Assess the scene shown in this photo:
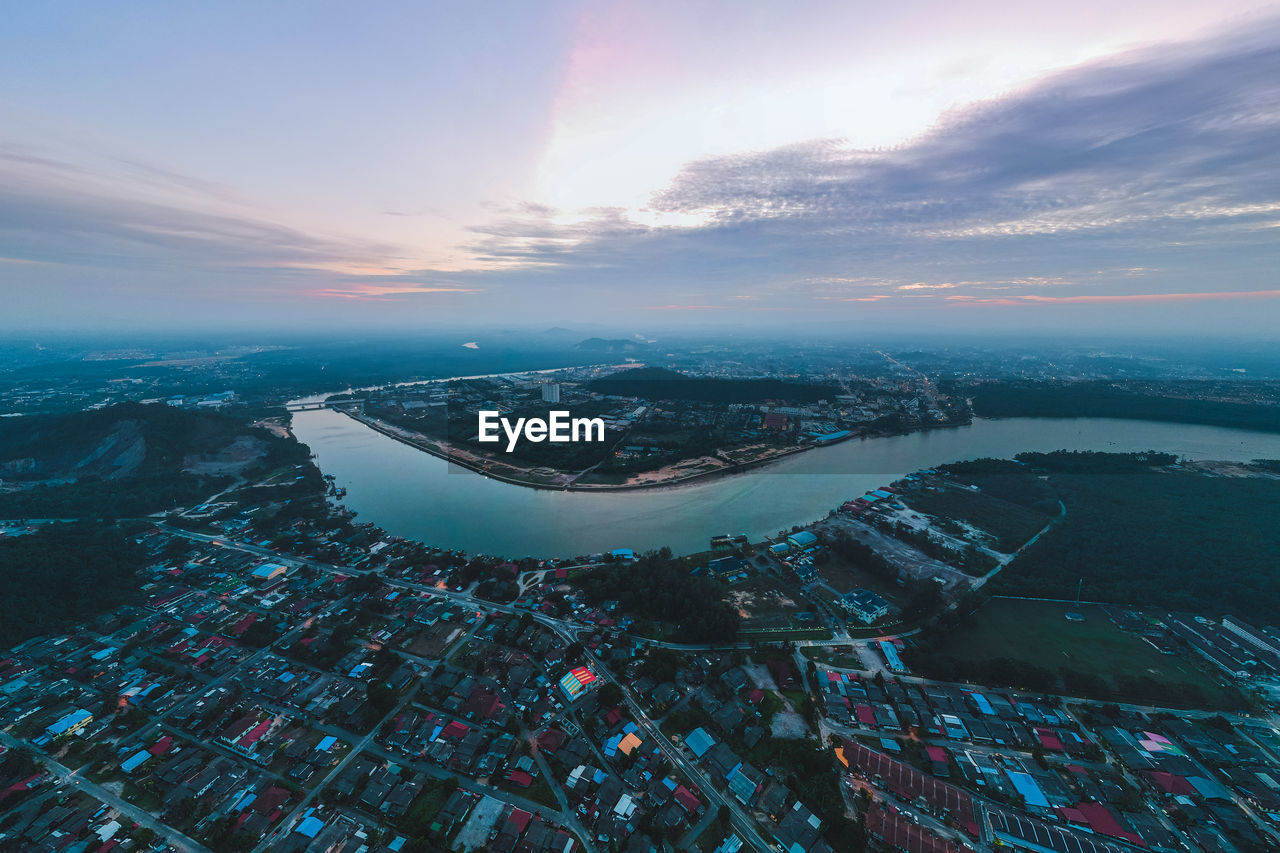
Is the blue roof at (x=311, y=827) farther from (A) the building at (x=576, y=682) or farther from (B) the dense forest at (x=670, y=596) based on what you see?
(B) the dense forest at (x=670, y=596)

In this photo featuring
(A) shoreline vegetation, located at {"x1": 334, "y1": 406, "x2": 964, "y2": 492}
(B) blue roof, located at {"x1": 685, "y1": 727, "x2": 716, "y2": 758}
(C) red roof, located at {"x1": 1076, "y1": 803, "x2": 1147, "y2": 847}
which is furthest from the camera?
(A) shoreline vegetation, located at {"x1": 334, "y1": 406, "x2": 964, "y2": 492}

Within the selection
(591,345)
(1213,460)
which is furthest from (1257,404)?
(591,345)

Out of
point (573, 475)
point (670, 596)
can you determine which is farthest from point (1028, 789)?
point (573, 475)

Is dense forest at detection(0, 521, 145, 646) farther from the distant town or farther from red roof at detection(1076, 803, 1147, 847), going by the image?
red roof at detection(1076, 803, 1147, 847)

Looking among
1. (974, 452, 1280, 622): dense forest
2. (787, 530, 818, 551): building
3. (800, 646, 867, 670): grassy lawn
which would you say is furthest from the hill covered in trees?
(974, 452, 1280, 622): dense forest

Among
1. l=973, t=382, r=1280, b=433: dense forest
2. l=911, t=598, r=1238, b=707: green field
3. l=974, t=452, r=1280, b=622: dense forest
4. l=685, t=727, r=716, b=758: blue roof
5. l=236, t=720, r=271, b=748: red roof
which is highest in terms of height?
l=973, t=382, r=1280, b=433: dense forest

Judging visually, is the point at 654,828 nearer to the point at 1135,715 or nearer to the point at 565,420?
the point at 1135,715

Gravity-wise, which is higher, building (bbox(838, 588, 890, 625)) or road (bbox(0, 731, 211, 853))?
building (bbox(838, 588, 890, 625))

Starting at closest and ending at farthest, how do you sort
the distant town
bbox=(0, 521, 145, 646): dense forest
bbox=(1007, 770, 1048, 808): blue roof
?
the distant town, bbox=(1007, 770, 1048, 808): blue roof, bbox=(0, 521, 145, 646): dense forest

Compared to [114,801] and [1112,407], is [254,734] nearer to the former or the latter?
[114,801]
